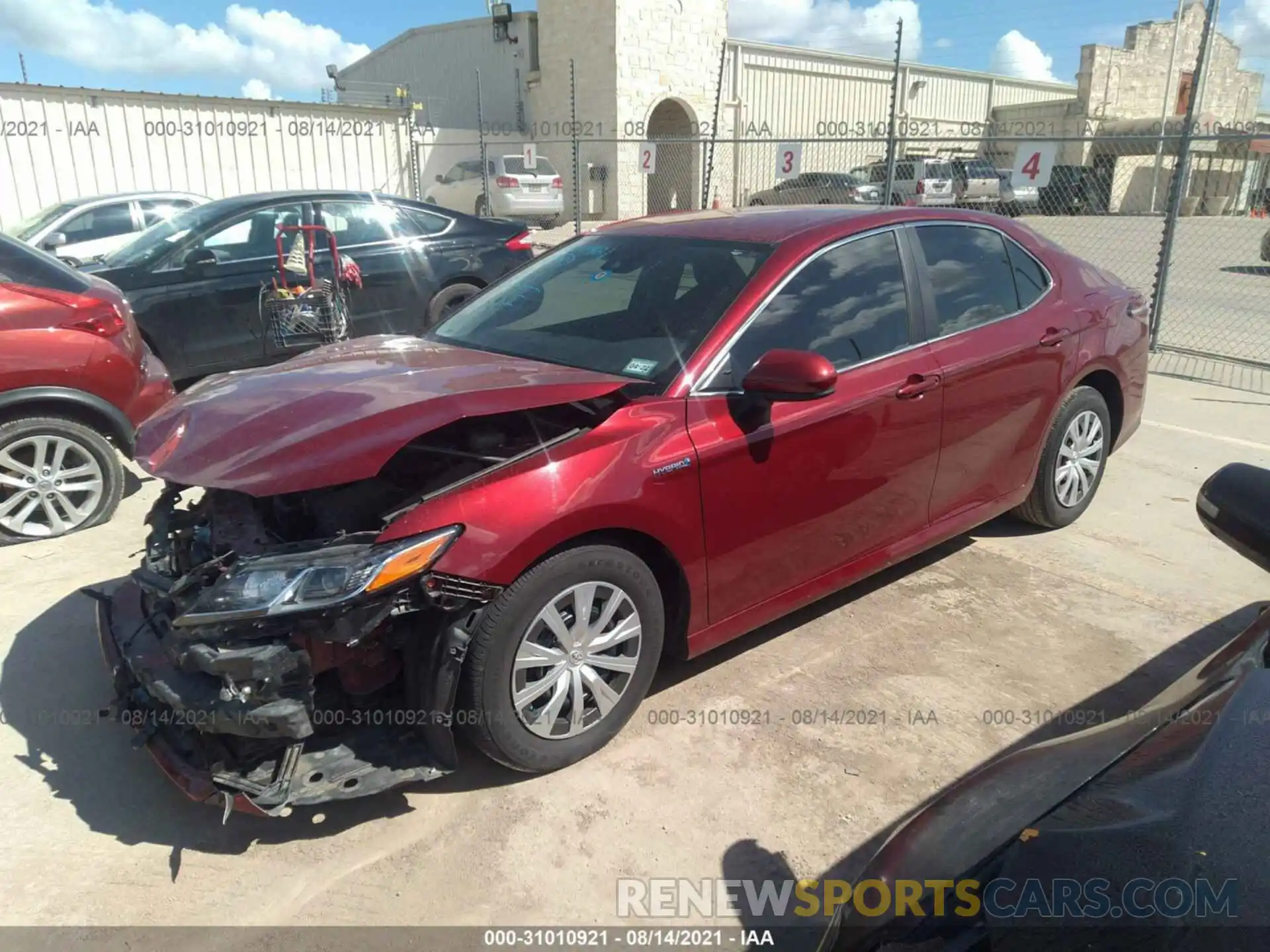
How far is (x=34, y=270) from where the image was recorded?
4.82 meters

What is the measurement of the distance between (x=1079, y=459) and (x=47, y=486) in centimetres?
531

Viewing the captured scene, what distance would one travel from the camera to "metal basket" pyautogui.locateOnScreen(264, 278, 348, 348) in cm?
681

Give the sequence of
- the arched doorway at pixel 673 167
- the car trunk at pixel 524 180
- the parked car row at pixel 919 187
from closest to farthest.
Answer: the parked car row at pixel 919 187 → the car trunk at pixel 524 180 → the arched doorway at pixel 673 167

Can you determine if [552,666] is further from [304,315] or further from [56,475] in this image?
[304,315]

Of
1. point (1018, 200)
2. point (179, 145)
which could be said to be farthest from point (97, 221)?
point (1018, 200)

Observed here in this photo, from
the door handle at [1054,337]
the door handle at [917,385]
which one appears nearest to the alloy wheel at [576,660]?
the door handle at [917,385]

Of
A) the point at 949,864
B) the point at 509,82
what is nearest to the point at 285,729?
the point at 949,864

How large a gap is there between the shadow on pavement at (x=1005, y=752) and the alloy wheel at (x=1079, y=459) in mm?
967

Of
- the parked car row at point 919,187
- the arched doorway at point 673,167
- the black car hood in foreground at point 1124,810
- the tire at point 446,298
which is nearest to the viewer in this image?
the black car hood in foreground at point 1124,810

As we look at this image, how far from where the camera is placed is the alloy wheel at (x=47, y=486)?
461 centimetres

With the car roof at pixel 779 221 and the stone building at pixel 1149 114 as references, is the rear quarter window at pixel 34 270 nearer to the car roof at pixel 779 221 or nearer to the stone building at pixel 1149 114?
the car roof at pixel 779 221

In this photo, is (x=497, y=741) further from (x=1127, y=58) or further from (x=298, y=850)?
(x=1127, y=58)

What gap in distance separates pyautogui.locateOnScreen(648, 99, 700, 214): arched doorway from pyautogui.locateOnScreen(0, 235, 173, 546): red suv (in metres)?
27.1

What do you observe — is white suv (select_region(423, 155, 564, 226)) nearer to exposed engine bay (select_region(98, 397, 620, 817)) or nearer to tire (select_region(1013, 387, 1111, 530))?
tire (select_region(1013, 387, 1111, 530))
